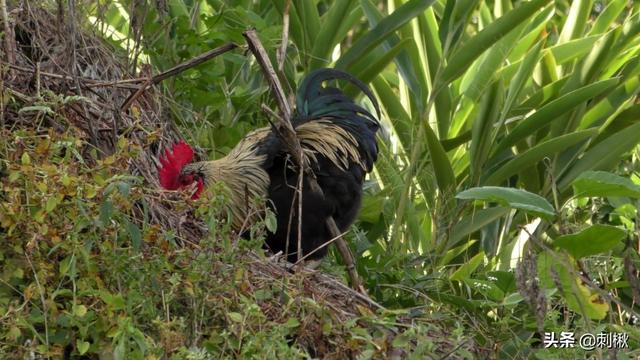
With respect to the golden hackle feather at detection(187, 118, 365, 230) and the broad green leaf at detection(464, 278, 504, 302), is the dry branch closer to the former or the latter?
the golden hackle feather at detection(187, 118, 365, 230)

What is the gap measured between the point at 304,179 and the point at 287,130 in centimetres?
76

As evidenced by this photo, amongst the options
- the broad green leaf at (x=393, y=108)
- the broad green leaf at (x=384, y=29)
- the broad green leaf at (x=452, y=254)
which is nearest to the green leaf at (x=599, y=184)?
the broad green leaf at (x=452, y=254)

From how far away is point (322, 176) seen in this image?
496cm

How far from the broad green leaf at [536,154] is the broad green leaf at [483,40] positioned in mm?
523

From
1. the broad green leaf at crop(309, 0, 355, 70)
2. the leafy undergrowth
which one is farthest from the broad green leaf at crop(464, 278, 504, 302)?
the broad green leaf at crop(309, 0, 355, 70)

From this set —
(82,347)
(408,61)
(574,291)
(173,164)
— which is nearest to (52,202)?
(82,347)

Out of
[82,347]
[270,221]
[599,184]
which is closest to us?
[82,347]

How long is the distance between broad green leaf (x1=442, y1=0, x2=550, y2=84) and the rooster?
671 mm

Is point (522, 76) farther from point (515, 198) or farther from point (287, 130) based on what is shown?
point (515, 198)

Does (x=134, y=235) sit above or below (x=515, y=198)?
above

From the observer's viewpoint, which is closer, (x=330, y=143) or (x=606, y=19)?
(x=330, y=143)

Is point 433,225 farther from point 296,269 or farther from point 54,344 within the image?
point 54,344

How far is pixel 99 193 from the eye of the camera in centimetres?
339

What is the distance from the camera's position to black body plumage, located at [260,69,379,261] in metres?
4.84
